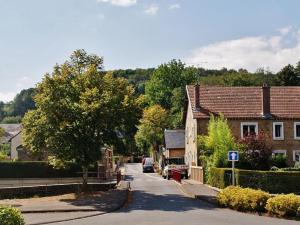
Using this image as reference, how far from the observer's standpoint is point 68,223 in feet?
77.9

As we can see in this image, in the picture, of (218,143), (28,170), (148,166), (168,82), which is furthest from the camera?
(168,82)

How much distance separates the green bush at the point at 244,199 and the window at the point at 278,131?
2444 centimetres

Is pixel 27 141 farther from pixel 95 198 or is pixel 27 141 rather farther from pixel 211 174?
pixel 211 174

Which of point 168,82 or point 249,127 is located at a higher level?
point 168,82

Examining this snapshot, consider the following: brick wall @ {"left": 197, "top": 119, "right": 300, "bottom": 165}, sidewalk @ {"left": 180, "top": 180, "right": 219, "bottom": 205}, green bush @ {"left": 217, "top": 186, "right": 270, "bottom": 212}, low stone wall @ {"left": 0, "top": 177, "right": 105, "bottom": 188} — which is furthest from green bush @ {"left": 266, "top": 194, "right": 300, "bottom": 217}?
low stone wall @ {"left": 0, "top": 177, "right": 105, "bottom": 188}

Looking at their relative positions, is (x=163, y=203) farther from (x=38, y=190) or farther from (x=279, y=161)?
(x=279, y=161)

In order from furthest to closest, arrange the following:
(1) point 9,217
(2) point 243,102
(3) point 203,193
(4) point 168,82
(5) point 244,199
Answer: (4) point 168,82 < (2) point 243,102 < (3) point 203,193 < (5) point 244,199 < (1) point 9,217

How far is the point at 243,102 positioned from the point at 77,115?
888 inches

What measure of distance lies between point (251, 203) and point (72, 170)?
31032mm

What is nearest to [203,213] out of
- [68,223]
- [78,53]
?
[68,223]

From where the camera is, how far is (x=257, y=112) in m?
52.4

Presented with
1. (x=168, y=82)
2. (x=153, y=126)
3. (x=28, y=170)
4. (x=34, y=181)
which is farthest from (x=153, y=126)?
(x=34, y=181)

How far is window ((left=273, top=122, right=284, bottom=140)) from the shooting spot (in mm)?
51688

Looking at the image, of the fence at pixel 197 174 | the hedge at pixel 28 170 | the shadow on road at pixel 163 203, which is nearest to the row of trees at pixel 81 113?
the shadow on road at pixel 163 203
